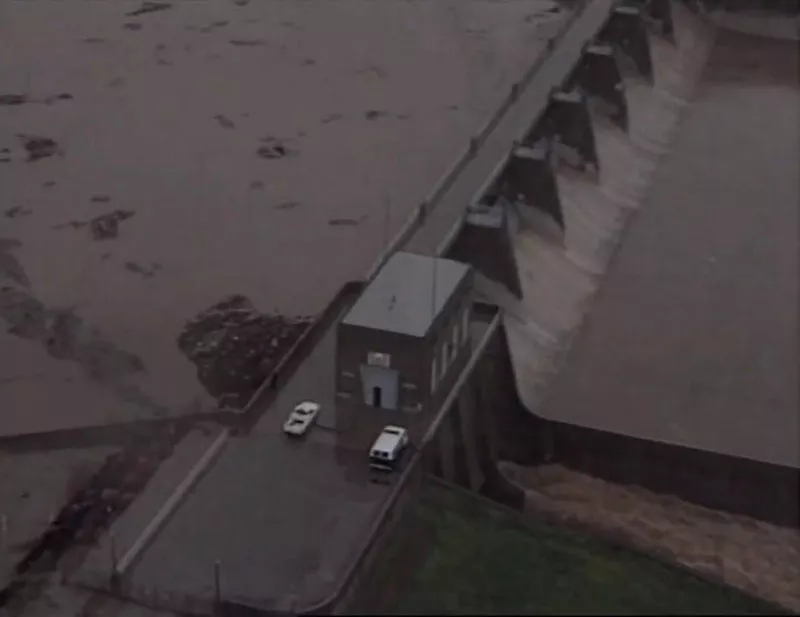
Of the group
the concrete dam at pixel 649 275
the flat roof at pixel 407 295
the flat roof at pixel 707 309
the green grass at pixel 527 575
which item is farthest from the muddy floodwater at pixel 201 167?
the green grass at pixel 527 575

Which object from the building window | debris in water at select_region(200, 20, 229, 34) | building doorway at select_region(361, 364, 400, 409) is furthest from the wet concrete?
debris in water at select_region(200, 20, 229, 34)

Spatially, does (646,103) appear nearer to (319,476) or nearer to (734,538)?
(734,538)

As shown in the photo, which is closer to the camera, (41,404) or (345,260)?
(41,404)

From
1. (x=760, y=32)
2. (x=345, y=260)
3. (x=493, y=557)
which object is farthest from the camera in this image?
(x=760, y=32)

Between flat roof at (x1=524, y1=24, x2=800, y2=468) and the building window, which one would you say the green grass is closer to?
the building window

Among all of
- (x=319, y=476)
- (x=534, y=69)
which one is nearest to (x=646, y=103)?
(x=534, y=69)

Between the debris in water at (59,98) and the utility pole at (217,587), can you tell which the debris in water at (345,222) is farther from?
the utility pole at (217,587)

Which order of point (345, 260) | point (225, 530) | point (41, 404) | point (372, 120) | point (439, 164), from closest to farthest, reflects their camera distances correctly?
point (225, 530) < point (41, 404) < point (345, 260) < point (439, 164) < point (372, 120)

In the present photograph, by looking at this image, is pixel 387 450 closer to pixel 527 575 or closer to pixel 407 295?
pixel 407 295
